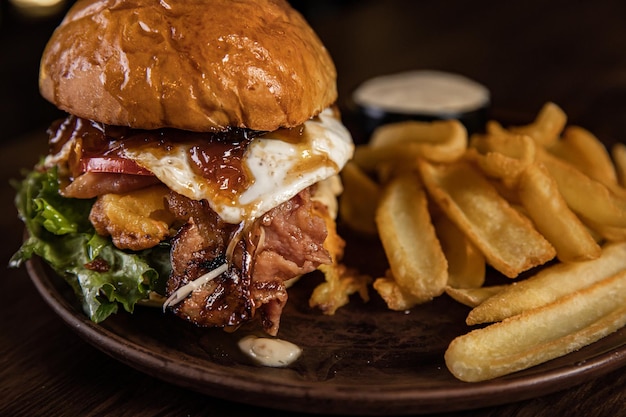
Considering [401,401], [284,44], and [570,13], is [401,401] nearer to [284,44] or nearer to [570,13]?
[284,44]

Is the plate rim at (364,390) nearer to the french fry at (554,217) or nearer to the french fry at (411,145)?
the french fry at (554,217)

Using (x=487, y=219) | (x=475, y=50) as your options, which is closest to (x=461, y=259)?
(x=487, y=219)

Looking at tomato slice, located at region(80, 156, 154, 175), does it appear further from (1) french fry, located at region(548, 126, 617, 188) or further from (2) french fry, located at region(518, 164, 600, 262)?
(1) french fry, located at region(548, 126, 617, 188)

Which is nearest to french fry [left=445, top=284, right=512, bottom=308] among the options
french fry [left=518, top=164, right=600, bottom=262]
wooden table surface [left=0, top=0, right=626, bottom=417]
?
french fry [left=518, top=164, right=600, bottom=262]

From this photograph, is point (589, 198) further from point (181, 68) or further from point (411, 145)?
point (181, 68)

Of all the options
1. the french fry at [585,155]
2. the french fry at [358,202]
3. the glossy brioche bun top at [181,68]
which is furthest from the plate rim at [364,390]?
the french fry at [358,202]

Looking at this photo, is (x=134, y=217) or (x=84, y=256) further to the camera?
(x=84, y=256)
